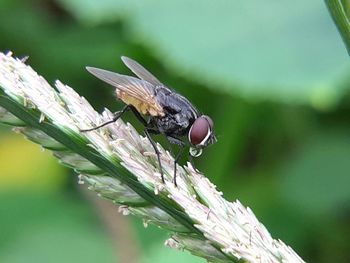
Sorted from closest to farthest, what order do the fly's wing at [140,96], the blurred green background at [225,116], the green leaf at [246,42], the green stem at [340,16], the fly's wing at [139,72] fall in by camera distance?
the green stem at [340,16] < the fly's wing at [140,96] < the fly's wing at [139,72] < the green leaf at [246,42] < the blurred green background at [225,116]

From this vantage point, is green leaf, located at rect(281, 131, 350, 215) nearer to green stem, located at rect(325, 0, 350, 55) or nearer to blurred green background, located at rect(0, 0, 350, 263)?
blurred green background, located at rect(0, 0, 350, 263)

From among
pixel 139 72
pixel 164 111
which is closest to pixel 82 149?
pixel 164 111

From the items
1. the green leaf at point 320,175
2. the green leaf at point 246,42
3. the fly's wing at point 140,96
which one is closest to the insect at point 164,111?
the fly's wing at point 140,96

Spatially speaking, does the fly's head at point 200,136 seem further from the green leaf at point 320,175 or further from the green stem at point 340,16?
the green leaf at point 320,175

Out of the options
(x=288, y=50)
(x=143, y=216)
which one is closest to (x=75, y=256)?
(x=288, y=50)

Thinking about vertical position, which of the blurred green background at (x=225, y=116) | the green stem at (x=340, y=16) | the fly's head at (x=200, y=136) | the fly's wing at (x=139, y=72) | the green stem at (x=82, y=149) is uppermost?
the green stem at (x=340, y=16)

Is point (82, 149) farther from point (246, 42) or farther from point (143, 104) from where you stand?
point (246, 42)

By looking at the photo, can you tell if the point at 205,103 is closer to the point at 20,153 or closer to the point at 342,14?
the point at 20,153
